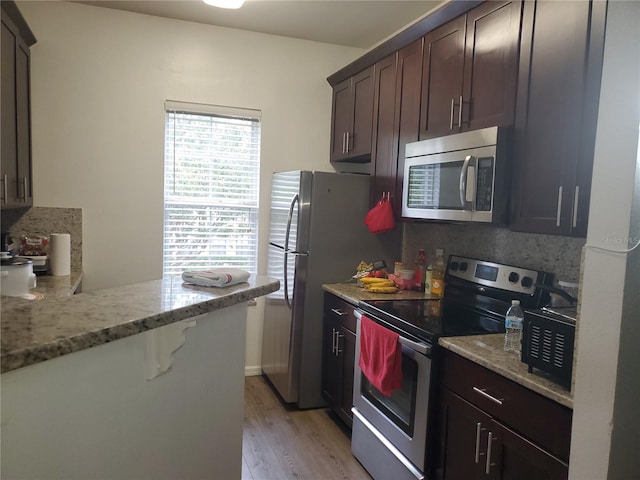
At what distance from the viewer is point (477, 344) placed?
72.4 inches

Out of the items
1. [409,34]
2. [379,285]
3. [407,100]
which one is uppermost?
[409,34]

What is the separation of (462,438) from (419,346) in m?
0.39

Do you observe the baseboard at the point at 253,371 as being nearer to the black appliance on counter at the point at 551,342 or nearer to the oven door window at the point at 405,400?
the oven door window at the point at 405,400

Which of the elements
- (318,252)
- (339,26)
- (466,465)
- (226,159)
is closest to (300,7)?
(339,26)

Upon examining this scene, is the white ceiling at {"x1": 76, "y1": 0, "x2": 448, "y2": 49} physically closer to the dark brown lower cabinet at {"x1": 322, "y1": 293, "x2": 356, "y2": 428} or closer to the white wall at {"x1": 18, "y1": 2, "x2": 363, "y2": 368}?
the white wall at {"x1": 18, "y1": 2, "x2": 363, "y2": 368}

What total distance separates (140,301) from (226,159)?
2627 mm

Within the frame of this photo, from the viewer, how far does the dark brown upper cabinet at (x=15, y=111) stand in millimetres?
2449

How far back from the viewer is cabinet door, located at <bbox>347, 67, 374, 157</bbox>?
3.20 m

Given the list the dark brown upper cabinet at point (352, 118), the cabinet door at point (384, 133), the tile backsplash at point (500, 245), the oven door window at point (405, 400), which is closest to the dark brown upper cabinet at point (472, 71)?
the cabinet door at point (384, 133)

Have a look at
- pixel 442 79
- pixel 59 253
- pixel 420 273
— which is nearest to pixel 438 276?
pixel 420 273

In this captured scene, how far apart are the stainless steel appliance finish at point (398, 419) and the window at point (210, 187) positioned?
149cm

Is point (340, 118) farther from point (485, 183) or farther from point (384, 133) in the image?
point (485, 183)

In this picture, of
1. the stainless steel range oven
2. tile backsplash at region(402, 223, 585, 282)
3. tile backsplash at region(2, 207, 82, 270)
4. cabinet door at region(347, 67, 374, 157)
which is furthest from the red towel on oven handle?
tile backsplash at region(2, 207, 82, 270)

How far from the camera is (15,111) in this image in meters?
2.69
